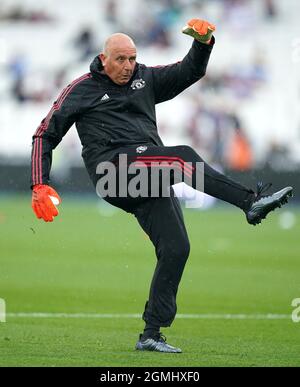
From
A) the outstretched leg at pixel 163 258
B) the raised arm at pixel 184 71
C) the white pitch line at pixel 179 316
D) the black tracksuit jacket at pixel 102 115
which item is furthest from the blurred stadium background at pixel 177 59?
the outstretched leg at pixel 163 258

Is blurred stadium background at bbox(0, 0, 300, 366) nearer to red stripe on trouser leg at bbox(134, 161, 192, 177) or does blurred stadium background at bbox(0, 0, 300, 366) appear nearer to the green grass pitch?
the green grass pitch

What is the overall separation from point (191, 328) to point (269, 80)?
2245 cm

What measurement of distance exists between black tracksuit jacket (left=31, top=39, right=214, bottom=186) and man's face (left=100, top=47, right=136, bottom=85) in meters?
0.07

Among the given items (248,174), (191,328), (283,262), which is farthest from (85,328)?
(248,174)

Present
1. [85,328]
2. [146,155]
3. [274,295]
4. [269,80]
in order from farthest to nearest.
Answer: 1. [269,80]
2. [274,295]
3. [85,328]
4. [146,155]

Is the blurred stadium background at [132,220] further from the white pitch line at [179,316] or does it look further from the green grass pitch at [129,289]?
the white pitch line at [179,316]

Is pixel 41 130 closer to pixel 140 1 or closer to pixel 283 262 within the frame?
pixel 283 262

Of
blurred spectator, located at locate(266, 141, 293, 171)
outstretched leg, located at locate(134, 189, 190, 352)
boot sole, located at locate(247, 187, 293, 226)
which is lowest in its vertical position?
outstretched leg, located at locate(134, 189, 190, 352)

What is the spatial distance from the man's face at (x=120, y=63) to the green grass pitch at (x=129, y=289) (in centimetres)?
137

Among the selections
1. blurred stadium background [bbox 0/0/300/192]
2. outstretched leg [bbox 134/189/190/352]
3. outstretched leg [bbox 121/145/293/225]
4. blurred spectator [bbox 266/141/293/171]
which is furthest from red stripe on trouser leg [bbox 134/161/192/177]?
blurred stadium background [bbox 0/0/300/192]

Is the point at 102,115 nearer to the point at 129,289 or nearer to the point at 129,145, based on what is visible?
the point at 129,145

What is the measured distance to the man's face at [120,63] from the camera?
7.92m

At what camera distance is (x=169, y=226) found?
26.0ft

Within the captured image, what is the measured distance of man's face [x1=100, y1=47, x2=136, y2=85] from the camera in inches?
312
